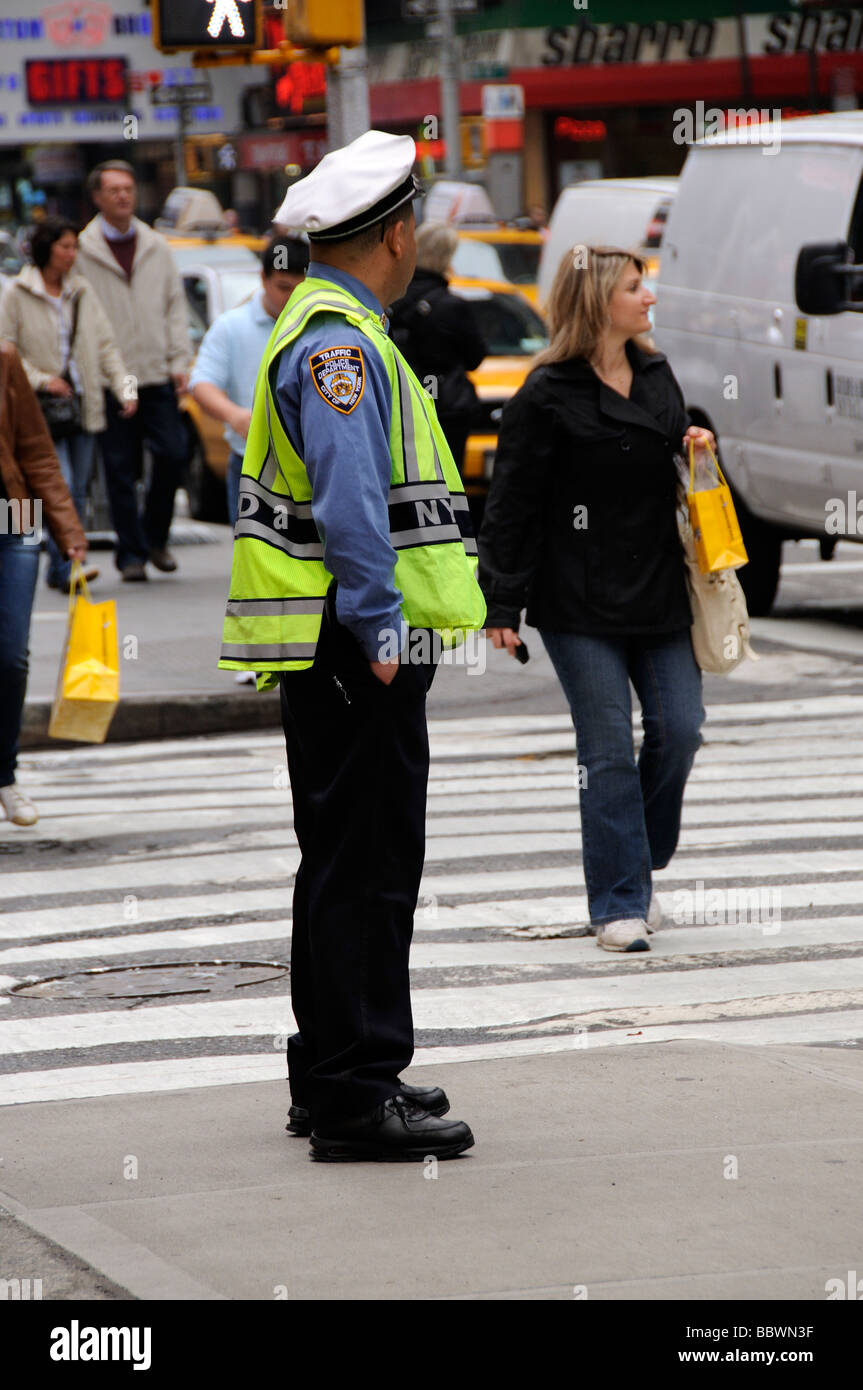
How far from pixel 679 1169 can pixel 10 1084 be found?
1.71 meters

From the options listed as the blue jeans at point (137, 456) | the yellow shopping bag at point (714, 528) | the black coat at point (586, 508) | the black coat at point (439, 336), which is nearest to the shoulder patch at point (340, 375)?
the black coat at point (586, 508)

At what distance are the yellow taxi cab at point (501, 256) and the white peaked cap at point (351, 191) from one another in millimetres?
16638

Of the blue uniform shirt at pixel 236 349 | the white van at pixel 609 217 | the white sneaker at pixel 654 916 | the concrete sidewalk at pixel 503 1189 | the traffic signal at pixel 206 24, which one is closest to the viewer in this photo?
the concrete sidewalk at pixel 503 1189

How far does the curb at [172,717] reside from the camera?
10.9 m

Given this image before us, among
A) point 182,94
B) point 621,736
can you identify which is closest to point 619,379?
point 621,736

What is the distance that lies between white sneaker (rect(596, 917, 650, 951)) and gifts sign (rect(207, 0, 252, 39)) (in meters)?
8.32

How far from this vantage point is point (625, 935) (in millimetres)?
6656

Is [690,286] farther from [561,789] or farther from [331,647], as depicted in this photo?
[331,647]

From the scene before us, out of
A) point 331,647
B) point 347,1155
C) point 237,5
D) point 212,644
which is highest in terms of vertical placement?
point 237,5

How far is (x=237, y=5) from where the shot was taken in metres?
13.5

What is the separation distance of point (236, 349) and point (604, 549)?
4.99m

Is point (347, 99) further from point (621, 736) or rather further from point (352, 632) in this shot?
point (352, 632)

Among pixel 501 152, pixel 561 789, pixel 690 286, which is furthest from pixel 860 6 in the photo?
pixel 561 789

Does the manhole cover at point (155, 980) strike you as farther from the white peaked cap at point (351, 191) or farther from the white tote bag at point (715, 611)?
the white peaked cap at point (351, 191)
